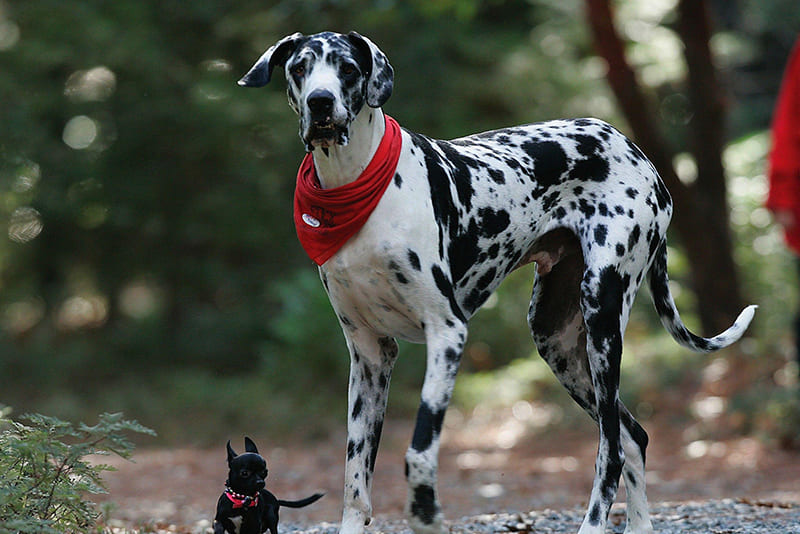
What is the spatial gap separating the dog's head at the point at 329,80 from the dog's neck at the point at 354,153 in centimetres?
10

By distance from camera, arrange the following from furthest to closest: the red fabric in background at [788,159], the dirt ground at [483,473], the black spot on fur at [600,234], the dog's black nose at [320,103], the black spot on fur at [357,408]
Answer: the dirt ground at [483,473], the red fabric in background at [788,159], the black spot on fur at [600,234], the black spot on fur at [357,408], the dog's black nose at [320,103]

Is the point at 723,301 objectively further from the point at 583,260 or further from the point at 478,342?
the point at 583,260

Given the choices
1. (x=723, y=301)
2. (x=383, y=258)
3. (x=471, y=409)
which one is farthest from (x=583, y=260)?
(x=471, y=409)

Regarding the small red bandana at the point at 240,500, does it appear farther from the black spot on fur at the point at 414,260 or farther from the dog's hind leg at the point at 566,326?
the dog's hind leg at the point at 566,326

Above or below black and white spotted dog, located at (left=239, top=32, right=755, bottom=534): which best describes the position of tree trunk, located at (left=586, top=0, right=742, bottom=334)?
above

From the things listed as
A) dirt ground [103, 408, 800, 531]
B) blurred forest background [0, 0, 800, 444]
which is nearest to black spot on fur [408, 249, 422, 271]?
dirt ground [103, 408, 800, 531]

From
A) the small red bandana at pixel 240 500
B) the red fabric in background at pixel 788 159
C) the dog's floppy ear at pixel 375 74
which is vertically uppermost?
the red fabric in background at pixel 788 159

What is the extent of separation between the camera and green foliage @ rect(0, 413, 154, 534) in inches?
184

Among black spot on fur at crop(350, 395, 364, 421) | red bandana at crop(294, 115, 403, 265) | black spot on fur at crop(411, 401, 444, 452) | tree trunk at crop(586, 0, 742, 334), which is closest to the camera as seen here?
black spot on fur at crop(411, 401, 444, 452)

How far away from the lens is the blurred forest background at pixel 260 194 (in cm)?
1224

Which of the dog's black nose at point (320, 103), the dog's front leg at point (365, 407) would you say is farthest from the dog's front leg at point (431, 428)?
the dog's black nose at point (320, 103)

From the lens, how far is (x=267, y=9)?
52.9ft

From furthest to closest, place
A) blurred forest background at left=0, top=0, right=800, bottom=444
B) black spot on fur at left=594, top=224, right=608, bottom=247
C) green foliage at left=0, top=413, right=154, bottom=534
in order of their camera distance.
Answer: blurred forest background at left=0, top=0, right=800, bottom=444, black spot on fur at left=594, top=224, right=608, bottom=247, green foliage at left=0, top=413, right=154, bottom=534

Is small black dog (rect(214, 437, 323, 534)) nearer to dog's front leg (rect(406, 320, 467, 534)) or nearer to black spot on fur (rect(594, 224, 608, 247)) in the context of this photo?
dog's front leg (rect(406, 320, 467, 534))
